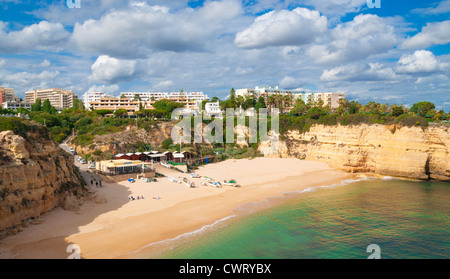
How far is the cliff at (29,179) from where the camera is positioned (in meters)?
18.0

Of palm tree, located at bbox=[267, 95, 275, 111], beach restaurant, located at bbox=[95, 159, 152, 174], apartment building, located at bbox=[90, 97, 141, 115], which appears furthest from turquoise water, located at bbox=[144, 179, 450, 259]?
apartment building, located at bbox=[90, 97, 141, 115]

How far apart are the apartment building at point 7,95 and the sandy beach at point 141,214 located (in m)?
129

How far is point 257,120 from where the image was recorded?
56.6 m

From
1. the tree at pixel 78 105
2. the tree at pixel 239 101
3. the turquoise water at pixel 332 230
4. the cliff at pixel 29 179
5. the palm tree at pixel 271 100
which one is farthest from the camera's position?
the tree at pixel 78 105

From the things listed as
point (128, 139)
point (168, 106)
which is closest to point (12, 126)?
point (128, 139)

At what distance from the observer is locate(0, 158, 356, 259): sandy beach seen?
17266 mm

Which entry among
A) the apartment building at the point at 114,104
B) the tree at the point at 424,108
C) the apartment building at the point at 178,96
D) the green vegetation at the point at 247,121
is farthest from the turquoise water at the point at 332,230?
the apartment building at the point at 178,96

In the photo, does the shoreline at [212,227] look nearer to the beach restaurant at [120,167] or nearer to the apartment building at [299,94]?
the beach restaurant at [120,167]

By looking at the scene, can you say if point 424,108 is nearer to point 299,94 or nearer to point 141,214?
point 141,214

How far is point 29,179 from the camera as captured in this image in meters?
19.5
